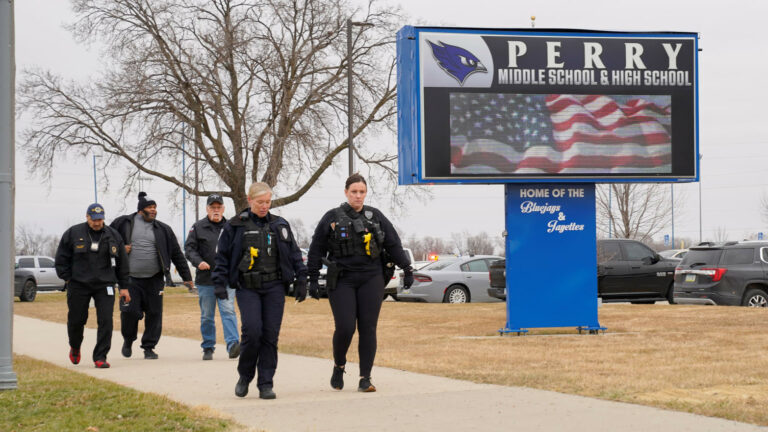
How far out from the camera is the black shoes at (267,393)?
855 centimetres

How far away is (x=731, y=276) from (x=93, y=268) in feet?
43.8

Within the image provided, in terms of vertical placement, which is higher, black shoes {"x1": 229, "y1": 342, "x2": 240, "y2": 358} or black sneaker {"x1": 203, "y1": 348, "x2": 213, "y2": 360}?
black shoes {"x1": 229, "y1": 342, "x2": 240, "y2": 358}

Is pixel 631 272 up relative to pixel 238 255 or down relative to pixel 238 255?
down

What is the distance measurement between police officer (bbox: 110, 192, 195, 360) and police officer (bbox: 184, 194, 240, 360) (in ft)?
0.76

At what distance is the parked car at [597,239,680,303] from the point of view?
23.8 meters

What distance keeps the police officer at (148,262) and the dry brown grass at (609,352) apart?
1.70 m

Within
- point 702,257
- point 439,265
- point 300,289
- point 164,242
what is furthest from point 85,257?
point 439,265

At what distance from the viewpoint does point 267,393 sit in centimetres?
857

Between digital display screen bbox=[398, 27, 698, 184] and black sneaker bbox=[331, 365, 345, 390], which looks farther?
digital display screen bbox=[398, 27, 698, 184]

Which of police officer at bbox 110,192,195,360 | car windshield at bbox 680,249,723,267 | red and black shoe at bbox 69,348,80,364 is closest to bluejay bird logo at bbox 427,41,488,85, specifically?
police officer at bbox 110,192,195,360

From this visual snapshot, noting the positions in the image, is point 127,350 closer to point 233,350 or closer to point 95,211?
point 233,350

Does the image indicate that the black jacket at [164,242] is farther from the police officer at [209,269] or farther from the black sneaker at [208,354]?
the black sneaker at [208,354]

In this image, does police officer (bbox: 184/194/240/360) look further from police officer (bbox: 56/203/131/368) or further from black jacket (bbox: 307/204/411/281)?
black jacket (bbox: 307/204/411/281)

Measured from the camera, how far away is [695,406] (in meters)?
7.57
